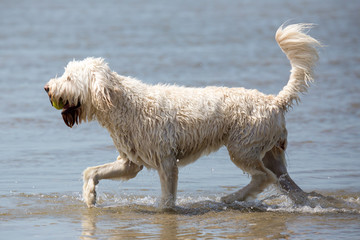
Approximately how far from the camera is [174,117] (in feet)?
23.9

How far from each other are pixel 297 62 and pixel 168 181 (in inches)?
74.7

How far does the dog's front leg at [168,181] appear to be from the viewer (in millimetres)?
7277

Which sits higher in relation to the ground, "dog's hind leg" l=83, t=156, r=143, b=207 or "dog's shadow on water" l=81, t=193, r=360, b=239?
"dog's hind leg" l=83, t=156, r=143, b=207

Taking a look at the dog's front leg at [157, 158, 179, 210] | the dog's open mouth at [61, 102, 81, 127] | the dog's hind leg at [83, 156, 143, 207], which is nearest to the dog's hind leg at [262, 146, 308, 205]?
the dog's front leg at [157, 158, 179, 210]

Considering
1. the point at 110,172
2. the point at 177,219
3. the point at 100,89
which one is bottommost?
the point at 177,219

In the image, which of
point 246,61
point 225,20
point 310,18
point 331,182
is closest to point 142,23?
point 225,20

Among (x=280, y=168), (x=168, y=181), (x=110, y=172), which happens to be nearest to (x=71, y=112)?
(x=110, y=172)

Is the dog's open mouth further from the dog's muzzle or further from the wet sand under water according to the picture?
the wet sand under water

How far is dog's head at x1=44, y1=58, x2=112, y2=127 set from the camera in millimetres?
7066

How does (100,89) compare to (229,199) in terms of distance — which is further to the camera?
(229,199)

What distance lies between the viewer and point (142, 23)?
2770 cm

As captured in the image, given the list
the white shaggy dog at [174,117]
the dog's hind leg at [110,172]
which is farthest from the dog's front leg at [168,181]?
the dog's hind leg at [110,172]

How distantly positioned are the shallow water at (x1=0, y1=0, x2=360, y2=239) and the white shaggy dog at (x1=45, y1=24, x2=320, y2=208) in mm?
404

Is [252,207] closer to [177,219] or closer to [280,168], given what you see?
[280,168]
